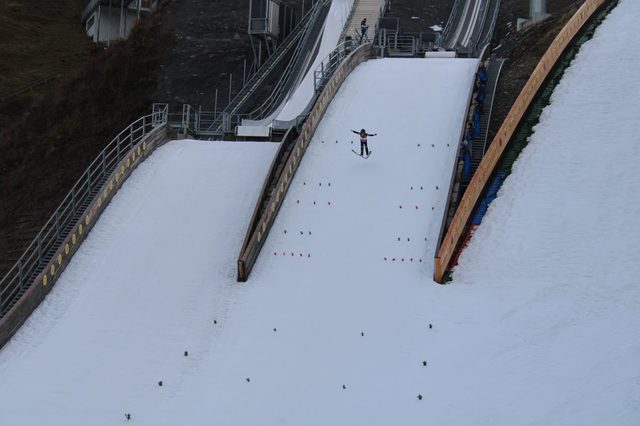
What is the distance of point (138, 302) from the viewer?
17750mm

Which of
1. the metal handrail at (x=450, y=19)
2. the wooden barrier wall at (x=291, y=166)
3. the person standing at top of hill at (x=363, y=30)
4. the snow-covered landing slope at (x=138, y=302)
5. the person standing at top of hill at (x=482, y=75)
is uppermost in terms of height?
the metal handrail at (x=450, y=19)

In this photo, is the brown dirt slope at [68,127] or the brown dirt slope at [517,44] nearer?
the brown dirt slope at [517,44]

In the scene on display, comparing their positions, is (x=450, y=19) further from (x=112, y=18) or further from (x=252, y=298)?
(x=252, y=298)

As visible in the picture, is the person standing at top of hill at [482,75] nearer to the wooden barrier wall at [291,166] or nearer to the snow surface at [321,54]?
the wooden barrier wall at [291,166]

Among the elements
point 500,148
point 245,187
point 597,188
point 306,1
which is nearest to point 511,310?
point 597,188

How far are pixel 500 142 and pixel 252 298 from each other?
6.18m

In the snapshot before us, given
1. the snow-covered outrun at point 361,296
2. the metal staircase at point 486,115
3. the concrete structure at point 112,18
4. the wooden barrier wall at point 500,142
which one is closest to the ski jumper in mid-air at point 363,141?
the snow-covered outrun at point 361,296

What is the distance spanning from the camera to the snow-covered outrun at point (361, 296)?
47.6 feet

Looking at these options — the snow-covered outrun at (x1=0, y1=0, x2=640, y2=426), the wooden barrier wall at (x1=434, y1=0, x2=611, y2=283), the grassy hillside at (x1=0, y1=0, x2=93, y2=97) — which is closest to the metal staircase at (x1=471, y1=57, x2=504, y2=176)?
the snow-covered outrun at (x1=0, y1=0, x2=640, y2=426)

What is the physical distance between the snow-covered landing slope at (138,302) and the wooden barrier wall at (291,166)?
1.46 feet

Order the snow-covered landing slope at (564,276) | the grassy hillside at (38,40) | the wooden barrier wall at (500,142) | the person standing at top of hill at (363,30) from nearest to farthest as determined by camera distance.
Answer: the snow-covered landing slope at (564,276), the wooden barrier wall at (500,142), the person standing at top of hill at (363,30), the grassy hillside at (38,40)

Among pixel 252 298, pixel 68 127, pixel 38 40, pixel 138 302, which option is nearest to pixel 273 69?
pixel 68 127

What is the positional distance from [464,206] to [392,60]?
10.5 meters

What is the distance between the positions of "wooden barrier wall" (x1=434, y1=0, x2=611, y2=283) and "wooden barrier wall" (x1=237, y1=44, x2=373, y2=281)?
330 cm
